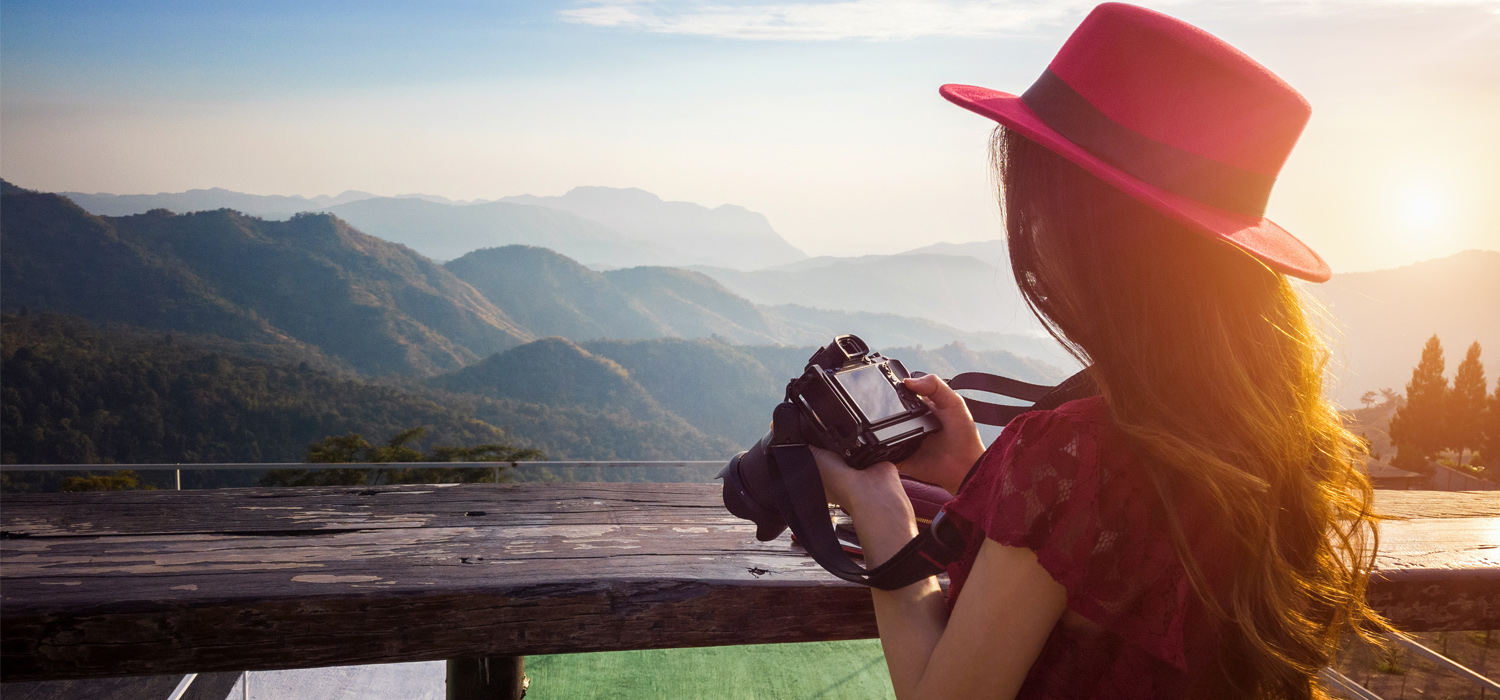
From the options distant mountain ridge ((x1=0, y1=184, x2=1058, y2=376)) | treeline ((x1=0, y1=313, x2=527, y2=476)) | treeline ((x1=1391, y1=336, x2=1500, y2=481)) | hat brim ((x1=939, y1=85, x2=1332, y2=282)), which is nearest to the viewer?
hat brim ((x1=939, y1=85, x2=1332, y2=282))

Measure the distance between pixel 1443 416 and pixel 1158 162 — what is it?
42.7m

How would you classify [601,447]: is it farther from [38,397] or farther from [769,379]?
[38,397]

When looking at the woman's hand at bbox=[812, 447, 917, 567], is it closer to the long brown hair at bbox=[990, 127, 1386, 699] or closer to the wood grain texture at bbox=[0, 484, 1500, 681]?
the wood grain texture at bbox=[0, 484, 1500, 681]

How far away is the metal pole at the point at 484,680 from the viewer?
1.56 m

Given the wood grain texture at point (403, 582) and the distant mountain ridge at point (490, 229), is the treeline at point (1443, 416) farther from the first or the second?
the distant mountain ridge at point (490, 229)

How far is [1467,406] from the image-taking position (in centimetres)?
3281

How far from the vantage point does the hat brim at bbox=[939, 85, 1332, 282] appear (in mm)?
924

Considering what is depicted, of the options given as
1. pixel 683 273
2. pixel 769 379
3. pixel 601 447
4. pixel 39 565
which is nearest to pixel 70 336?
pixel 601 447

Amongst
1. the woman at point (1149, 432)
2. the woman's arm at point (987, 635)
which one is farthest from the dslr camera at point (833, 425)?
the woman's arm at point (987, 635)

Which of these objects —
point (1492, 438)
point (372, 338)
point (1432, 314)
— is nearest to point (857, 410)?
point (1492, 438)

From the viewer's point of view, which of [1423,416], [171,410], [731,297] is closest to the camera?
[1423,416]

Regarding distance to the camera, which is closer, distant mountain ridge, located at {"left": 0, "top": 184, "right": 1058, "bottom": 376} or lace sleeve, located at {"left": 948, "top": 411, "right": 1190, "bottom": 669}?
lace sleeve, located at {"left": 948, "top": 411, "right": 1190, "bottom": 669}

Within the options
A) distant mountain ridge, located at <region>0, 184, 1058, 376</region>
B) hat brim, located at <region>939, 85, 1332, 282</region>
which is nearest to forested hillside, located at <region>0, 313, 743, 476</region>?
distant mountain ridge, located at <region>0, 184, 1058, 376</region>

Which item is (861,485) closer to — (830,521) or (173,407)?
(830,521)
